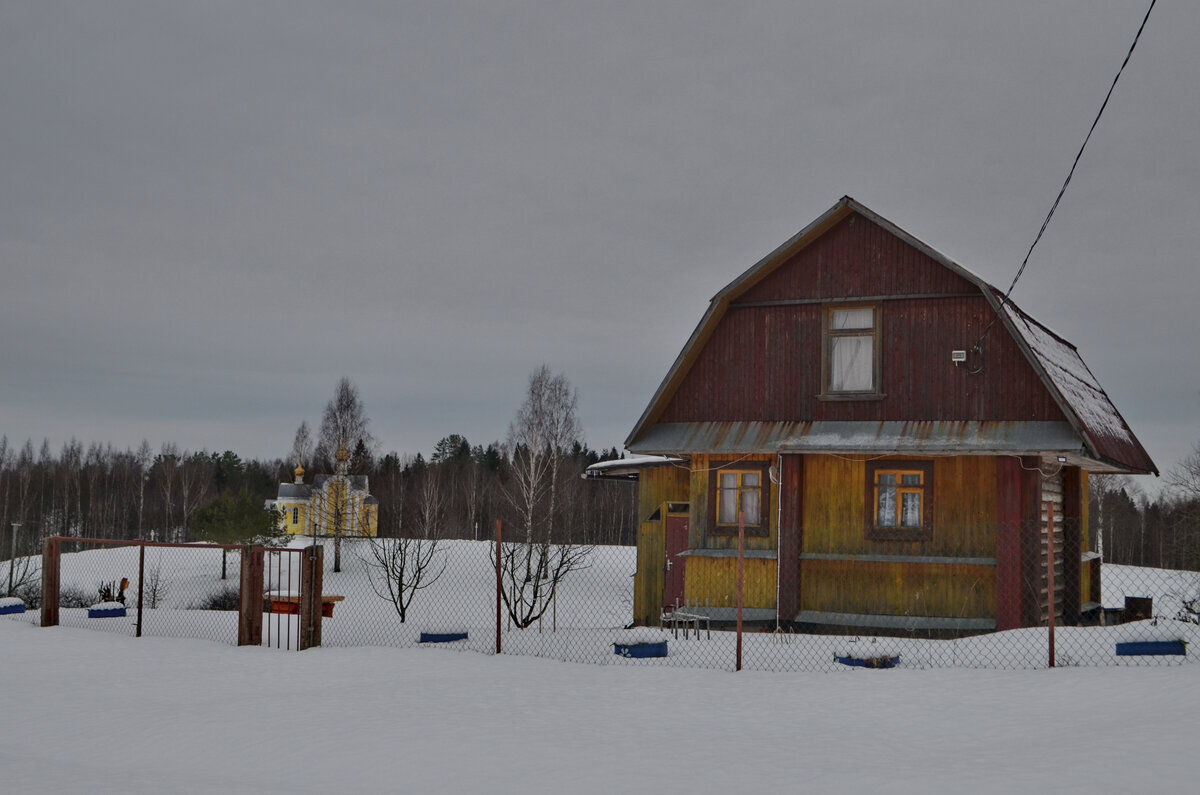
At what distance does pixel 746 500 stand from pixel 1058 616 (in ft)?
18.8

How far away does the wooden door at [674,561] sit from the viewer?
19156mm

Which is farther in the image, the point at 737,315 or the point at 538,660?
the point at 737,315

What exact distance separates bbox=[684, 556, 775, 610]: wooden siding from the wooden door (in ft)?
5.26

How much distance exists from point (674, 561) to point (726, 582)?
257 centimetres

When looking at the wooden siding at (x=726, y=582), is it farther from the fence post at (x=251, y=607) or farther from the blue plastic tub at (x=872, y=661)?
the fence post at (x=251, y=607)

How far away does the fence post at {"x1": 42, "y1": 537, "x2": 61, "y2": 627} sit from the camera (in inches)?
659

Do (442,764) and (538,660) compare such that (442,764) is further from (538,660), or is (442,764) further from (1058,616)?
(1058,616)

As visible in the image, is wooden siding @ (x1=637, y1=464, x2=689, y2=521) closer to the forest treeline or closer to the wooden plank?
the wooden plank

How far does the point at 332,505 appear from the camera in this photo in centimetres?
4547

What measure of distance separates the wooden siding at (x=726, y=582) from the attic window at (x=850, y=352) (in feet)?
9.93

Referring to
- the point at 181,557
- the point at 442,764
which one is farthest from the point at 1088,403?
the point at 181,557

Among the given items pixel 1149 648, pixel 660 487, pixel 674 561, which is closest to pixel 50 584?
pixel 674 561

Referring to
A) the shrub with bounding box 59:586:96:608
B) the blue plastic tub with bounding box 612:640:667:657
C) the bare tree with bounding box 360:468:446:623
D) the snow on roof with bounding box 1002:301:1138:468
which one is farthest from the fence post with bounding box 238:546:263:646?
the shrub with bounding box 59:586:96:608

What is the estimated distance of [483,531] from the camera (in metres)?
73.4
